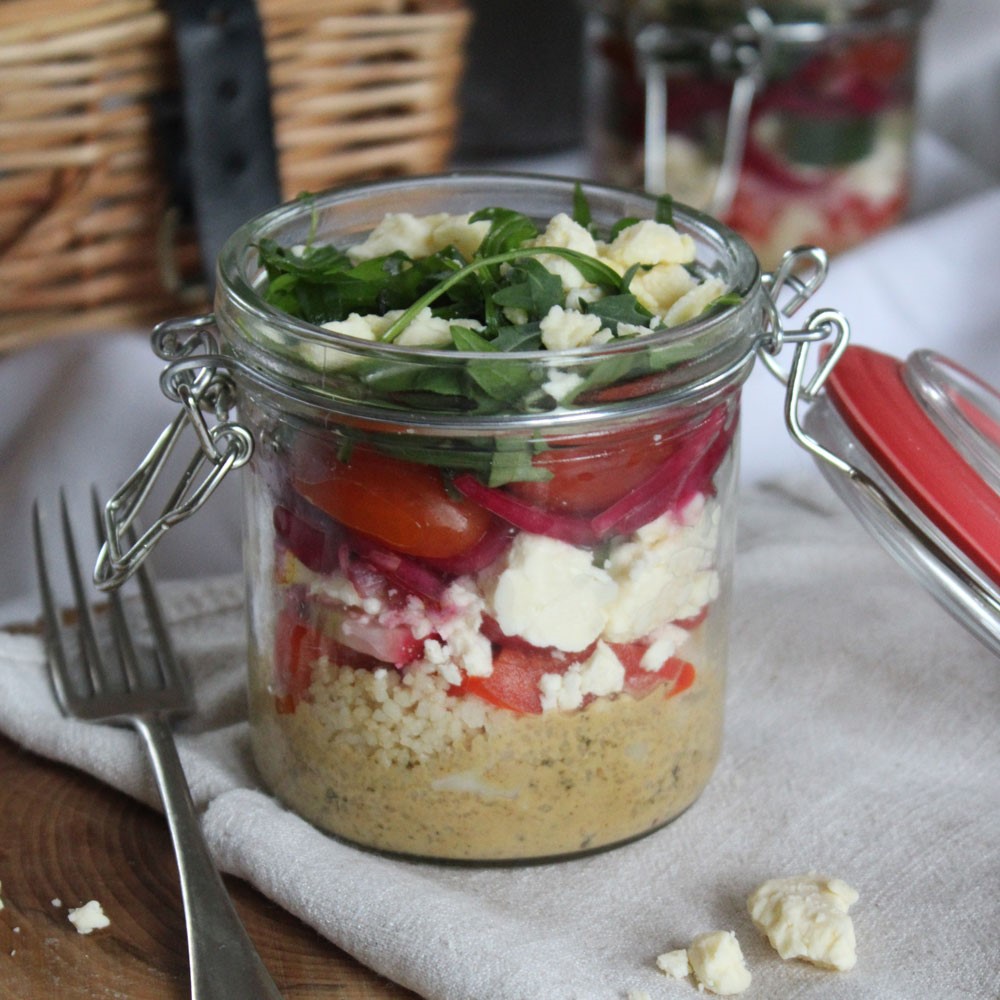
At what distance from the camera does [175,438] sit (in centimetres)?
88

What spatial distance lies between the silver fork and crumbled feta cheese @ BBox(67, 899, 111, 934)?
0.05 m

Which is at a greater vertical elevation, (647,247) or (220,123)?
(647,247)

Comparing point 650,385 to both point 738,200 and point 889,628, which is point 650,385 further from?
point 738,200

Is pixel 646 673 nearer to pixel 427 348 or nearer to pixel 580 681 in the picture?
pixel 580 681

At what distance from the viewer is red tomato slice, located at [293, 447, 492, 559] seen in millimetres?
747

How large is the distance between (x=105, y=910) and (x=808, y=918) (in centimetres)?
38

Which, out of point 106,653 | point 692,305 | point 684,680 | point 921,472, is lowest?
point 106,653

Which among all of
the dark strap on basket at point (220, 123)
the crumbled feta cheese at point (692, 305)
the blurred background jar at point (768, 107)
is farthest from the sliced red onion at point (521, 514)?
the blurred background jar at point (768, 107)

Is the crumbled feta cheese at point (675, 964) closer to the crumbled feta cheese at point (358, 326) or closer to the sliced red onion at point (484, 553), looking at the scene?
the sliced red onion at point (484, 553)

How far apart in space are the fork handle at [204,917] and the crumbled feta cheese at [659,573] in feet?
0.81

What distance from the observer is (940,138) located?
209cm

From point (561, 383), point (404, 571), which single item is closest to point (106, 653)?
point (404, 571)

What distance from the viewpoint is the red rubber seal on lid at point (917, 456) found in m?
0.81

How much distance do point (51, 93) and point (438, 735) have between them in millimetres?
792
